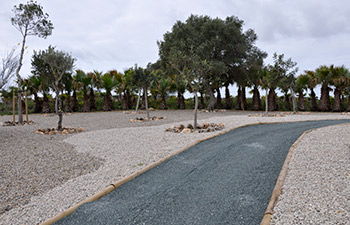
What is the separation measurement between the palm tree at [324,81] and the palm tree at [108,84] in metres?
19.8

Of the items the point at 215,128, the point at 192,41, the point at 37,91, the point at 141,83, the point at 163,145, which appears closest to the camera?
the point at 163,145

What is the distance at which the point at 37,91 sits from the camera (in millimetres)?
21750

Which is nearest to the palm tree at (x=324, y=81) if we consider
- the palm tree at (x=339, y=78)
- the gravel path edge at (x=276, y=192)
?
the palm tree at (x=339, y=78)

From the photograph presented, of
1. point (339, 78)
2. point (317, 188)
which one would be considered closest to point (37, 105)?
point (317, 188)

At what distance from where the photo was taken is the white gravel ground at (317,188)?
3.37 metres

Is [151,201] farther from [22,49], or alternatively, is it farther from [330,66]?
[330,66]

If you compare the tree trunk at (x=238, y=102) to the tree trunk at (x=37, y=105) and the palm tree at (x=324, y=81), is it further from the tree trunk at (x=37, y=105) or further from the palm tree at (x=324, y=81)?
the tree trunk at (x=37, y=105)

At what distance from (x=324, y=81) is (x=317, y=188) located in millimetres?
21360

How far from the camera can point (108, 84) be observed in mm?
22750

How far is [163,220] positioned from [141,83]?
13328 mm

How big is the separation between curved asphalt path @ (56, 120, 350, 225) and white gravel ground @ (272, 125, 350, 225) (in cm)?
33

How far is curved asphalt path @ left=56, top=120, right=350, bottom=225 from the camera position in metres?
3.57

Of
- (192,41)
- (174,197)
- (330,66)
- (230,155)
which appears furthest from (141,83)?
(330,66)

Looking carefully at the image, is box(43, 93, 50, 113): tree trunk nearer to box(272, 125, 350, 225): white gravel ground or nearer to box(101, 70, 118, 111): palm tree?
box(101, 70, 118, 111): palm tree
